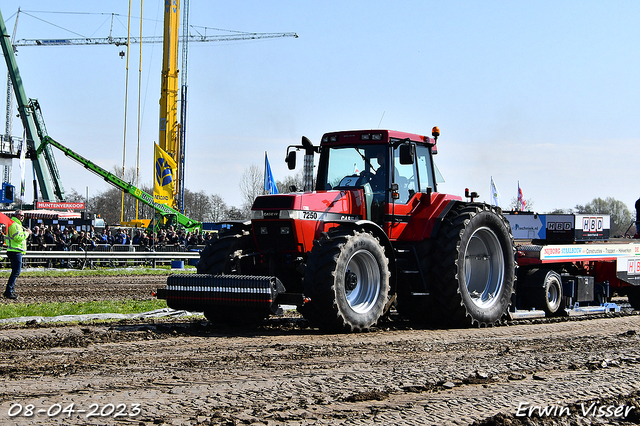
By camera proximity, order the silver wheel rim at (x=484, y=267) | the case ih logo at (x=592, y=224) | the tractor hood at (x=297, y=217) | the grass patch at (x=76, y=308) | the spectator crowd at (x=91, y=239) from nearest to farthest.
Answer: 1. the tractor hood at (x=297, y=217)
2. the silver wheel rim at (x=484, y=267)
3. the grass patch at (x=76, y=308)
4. the case ih logo at (x=592, y=224)
5. the spectator crowd at (x=91, y=239)

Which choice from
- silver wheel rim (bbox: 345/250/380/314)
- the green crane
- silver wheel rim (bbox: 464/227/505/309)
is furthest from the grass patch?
the green crane

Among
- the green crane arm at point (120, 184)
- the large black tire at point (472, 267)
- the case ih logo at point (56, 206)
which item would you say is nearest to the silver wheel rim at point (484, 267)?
the large black tire at point (472, 267)

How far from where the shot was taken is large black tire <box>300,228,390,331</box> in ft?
27.9

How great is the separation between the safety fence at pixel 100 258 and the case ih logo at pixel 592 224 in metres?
12.5

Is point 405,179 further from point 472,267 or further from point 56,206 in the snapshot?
point 56,206

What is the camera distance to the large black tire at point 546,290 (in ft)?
38.8

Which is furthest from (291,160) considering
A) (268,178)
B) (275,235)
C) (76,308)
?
(268,178)

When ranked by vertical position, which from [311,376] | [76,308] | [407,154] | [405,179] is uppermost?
[407,154]

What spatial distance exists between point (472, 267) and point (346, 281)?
2.99 m

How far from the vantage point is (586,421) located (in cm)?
481

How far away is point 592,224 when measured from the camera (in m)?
13.7

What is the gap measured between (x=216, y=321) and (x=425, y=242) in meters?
3.21

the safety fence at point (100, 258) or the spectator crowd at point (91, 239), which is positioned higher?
the spectator crowd at point (91, 239)

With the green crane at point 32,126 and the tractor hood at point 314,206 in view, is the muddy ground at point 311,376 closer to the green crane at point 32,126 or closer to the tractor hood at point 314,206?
the tractor hood at point 314,206
